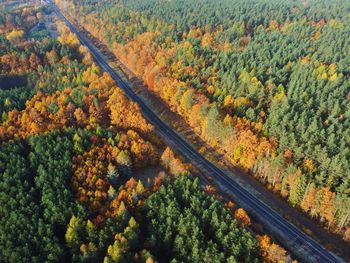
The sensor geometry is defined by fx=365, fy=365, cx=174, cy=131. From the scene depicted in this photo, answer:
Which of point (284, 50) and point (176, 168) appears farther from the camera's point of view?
point (284, 50)

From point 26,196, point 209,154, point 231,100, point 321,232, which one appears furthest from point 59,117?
point 321,232

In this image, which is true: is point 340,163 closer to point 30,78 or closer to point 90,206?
point 90,206

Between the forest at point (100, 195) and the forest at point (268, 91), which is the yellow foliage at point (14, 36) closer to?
the forest at point (268, 91)

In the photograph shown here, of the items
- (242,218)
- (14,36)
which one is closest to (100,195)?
(242,218)

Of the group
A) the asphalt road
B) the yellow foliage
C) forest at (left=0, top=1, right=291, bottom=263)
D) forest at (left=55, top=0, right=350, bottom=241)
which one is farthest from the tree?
the yellow foliage

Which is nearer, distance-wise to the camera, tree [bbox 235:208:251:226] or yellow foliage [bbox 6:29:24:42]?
tree [bbox 235:208:251:226]

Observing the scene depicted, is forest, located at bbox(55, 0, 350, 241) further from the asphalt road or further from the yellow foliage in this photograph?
the yellow foliage
